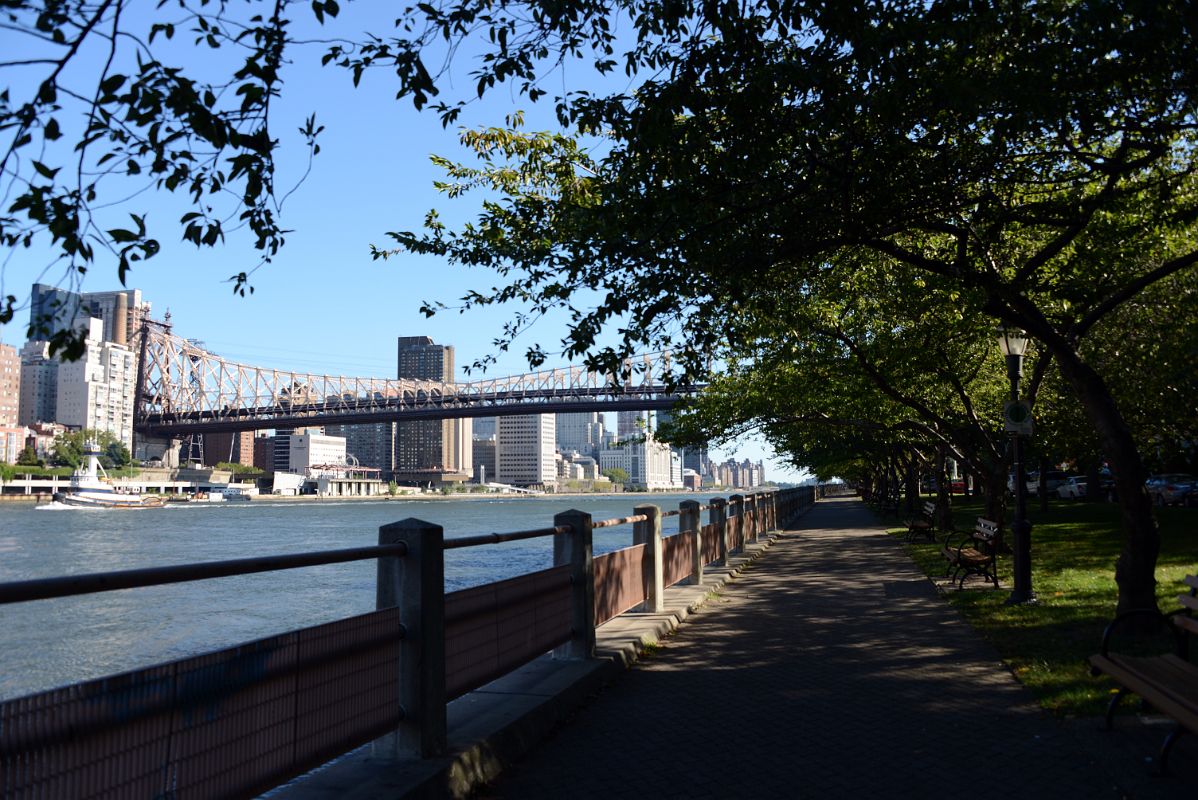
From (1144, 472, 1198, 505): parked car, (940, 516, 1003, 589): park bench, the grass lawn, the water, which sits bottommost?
the water

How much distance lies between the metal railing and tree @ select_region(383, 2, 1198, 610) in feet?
10.2

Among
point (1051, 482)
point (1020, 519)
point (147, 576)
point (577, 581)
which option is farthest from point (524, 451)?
point (147, 576)

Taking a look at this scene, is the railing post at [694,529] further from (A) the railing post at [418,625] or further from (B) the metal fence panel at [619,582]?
(A) the railing post at [418,625]

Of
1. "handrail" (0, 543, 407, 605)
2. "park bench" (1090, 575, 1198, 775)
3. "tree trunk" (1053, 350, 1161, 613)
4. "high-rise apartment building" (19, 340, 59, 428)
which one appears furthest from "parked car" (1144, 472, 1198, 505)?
"high-rise apartment building" (19, 340, 59, 428)

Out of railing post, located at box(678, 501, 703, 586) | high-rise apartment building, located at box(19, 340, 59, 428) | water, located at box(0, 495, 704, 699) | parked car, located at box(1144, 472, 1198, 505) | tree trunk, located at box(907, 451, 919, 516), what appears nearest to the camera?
railing post, located at box(678, 501, 703, 586)

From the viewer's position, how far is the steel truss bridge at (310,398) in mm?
91875

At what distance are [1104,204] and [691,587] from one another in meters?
7.80

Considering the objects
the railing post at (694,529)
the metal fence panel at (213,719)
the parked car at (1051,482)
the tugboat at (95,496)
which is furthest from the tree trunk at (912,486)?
the tugboat at (95,496)

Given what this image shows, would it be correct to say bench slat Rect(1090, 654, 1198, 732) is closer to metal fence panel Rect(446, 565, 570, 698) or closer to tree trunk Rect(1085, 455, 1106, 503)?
metal fence panel Rect(446, 565, 570, 698)

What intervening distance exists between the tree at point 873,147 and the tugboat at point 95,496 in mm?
109380

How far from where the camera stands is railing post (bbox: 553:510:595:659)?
8.33 metres

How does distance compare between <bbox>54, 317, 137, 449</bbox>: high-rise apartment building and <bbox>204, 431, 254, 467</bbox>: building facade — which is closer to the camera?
<bbox>204, 431, 254, 467</bbox>: building facade

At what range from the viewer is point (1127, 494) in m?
9.58

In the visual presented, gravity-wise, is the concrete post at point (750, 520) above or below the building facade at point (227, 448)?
below
